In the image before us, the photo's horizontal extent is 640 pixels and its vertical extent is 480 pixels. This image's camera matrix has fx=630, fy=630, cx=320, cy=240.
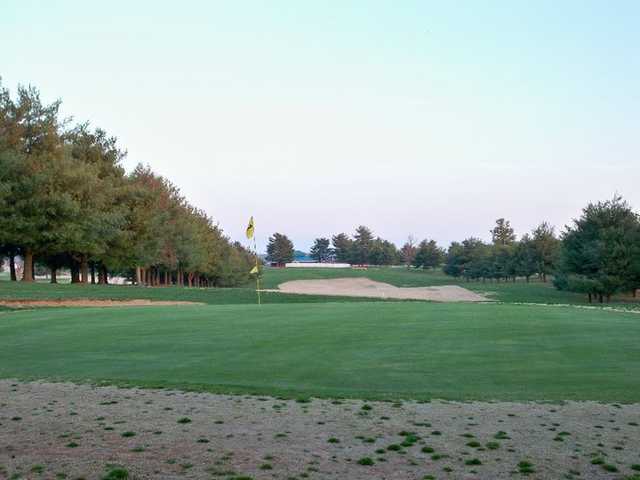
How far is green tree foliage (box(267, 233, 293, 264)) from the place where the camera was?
175750 mm

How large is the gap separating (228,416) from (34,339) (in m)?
11.5

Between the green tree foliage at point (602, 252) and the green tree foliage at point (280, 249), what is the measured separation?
120m

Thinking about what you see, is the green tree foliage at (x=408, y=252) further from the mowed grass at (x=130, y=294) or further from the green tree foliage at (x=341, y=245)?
the mowed grass at (x=130, y=294)

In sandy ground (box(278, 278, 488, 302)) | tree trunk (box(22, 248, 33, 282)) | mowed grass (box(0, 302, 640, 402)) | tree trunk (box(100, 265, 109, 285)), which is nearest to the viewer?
mowed grass (box(0, 302, 640, 402))

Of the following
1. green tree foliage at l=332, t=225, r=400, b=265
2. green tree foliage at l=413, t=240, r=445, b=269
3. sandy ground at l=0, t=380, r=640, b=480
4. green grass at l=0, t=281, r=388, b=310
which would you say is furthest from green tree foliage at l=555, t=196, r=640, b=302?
green tree foliage at l=332, t=225, r=400, b=265

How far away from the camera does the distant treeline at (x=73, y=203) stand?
4253cm

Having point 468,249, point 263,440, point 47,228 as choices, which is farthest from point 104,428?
point 468,249

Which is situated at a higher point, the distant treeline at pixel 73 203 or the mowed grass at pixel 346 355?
the distant treeline at pixel 73 203

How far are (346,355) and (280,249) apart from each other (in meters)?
161

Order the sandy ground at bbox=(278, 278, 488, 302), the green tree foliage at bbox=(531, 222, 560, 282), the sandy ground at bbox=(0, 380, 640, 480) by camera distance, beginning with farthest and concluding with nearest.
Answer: the green tree foliage at bbox=(531, 222, 560, 282), the sandy ground at bbox=(278, 278, 488, 302), the sandy ground at bbox=(0, 380, 640, 480)

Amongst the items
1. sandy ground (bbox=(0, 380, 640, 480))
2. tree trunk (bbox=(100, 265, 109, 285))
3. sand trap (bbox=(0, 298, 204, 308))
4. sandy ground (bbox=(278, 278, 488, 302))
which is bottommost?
sandy ground (bbox=(278, 278, 488, 302))

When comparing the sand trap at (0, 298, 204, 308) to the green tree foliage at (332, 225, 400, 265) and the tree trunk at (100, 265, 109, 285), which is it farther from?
the green tree foliage at (332, 225, 400, 265)

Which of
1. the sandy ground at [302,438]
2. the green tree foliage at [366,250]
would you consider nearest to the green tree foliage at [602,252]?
the sandy ground at [302,438]

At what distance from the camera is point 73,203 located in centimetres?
4369
